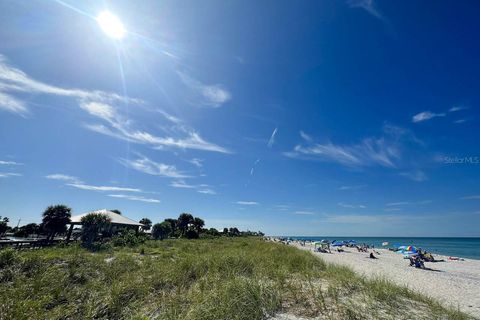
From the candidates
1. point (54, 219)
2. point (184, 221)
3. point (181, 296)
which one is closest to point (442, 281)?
point (181, 296)

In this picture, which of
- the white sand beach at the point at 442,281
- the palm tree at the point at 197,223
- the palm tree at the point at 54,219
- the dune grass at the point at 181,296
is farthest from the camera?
the palm tree at the point at 197,223

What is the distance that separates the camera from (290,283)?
7.74 meters

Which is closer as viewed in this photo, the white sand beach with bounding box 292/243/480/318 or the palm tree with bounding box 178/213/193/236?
the white sand beach with bounding box 292/243/480/318

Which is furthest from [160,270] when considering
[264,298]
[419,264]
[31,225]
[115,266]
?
[31,225]

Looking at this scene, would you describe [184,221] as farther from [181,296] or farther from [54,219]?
[181,296]

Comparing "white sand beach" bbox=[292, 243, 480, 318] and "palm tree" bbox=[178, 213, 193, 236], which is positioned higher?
"palm tree" bbox=[178, 213, 193, 236]

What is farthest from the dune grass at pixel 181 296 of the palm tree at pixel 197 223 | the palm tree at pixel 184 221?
the palm tree at pixel 197 223

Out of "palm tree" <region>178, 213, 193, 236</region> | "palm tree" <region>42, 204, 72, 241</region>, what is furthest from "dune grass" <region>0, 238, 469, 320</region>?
"palm tree" <region>178, 213, 193, 236</region>

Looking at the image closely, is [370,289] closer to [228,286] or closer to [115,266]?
[228,286]

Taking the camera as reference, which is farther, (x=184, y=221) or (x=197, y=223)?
(x=197, y=223)

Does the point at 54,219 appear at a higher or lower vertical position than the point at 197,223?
lower

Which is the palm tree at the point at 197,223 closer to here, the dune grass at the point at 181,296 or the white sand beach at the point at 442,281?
the white sand beach at the point at 442,281

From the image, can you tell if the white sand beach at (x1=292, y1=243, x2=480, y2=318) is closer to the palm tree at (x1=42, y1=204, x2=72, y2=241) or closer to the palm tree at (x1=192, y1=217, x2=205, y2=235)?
the palm tree at (x1=42, y1=204, x2=72, y2=241)

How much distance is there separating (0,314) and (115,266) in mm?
A: 5101
